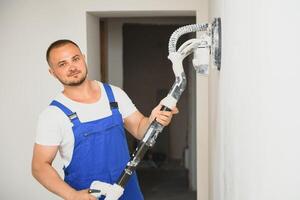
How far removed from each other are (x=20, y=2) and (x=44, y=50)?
357mm

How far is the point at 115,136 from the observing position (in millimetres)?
1691

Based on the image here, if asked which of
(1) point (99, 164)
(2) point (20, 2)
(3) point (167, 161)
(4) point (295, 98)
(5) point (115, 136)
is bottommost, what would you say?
(3) point (167, 161)

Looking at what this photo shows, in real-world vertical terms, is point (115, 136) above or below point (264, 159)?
below

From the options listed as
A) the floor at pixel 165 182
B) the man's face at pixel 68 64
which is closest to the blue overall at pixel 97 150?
the man's face at pixel 68 64

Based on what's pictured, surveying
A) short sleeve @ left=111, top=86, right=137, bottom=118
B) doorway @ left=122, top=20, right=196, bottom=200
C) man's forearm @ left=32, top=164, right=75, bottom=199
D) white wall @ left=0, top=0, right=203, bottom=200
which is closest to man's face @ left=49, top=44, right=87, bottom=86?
short sleeve @ left=111, top=86, right=137, bottom=118

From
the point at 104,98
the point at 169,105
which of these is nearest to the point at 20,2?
the point at 104,98

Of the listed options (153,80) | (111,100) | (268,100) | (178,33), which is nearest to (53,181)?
(111,100)

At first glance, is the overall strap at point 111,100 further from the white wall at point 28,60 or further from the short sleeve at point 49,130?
the white wall at point 28,60

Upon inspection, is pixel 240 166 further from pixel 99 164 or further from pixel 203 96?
pixel 203 96

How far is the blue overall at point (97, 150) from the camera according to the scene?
1.61 m

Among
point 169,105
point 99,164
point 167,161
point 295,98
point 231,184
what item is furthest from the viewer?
point 167,161

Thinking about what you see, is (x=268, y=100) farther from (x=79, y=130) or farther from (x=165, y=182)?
(x=165, y=182)

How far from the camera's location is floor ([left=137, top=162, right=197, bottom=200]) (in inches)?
156

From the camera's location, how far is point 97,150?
165 cm
